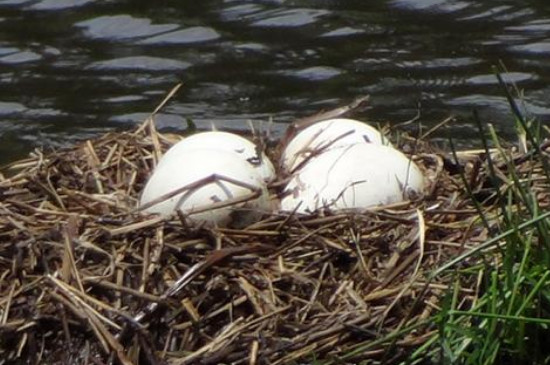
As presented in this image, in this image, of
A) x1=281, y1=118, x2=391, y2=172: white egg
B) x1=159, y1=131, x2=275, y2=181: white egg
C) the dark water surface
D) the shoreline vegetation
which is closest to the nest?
the shoreline vegetation

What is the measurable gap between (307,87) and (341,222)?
2459mm

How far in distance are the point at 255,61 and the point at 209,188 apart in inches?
104

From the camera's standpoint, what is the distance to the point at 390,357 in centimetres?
371

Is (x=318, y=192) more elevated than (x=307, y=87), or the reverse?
(x=318, y=192)

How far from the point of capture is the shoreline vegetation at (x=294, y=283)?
143 inches

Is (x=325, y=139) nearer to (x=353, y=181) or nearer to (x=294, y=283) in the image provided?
(x=353, y=181)

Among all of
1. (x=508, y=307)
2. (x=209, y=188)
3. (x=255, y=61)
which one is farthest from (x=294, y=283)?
(x=255, y=61)

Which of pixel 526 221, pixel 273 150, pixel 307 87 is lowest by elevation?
pixel 307 87

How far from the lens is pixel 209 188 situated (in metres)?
4.29

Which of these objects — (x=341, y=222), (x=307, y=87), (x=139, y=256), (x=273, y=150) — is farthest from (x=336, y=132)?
(x=307, y=87)

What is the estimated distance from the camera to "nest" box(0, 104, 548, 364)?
3791 millimetres

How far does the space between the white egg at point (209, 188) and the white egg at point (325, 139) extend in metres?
0.32

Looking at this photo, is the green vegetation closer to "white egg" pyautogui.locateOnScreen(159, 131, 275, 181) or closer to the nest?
the nest

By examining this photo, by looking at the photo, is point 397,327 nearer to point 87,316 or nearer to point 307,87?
point 87,316
